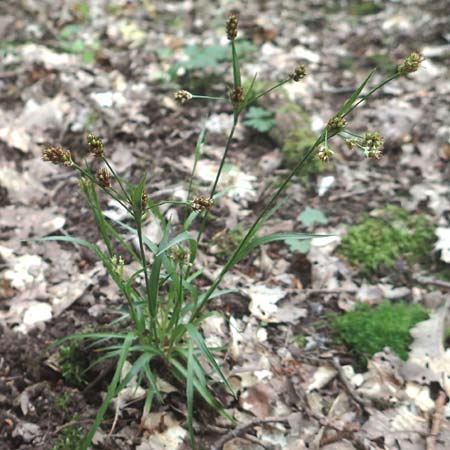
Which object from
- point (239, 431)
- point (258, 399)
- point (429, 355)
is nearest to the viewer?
point (239, 431)

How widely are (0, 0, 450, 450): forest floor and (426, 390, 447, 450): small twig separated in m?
0.01

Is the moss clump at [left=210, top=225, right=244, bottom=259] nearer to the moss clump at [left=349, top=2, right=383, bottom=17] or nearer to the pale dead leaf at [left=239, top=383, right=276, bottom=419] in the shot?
the pale dead leaf at [left=239, top=383, right=276, bottom=419]

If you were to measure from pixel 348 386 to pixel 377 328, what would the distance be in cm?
36

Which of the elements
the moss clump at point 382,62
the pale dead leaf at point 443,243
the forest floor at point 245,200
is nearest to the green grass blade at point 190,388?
the forest floor at point 245,200

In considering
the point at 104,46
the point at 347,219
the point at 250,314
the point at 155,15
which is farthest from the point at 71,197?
the point at 155,15

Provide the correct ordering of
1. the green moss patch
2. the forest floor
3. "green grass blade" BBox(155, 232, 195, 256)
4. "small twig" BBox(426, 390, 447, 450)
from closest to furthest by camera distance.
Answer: "green grass blade" BBox(155, 232, 195, 256)
"small twig" BBox(426, 390, 447, 450)
the forest floor
the green moss patch

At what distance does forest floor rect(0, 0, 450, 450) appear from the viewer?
226cm

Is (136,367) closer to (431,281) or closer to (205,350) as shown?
(205,350)

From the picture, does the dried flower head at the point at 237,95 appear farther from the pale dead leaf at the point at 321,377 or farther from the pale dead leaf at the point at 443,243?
the pale dead leaf at the point at 443,243

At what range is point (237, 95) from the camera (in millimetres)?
1594

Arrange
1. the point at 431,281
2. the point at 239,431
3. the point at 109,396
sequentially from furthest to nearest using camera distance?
the point at 431,281, the point at 239,431, the point at 109,396

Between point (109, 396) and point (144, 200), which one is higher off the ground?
point (144, 200)

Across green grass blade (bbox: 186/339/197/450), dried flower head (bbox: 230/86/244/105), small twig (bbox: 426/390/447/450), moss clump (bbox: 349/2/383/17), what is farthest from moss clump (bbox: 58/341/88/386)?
moss clump (bbox: 349/2/383/17)

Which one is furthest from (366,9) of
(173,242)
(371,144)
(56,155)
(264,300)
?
(56,155)
